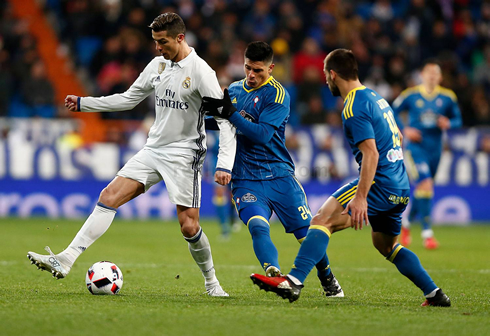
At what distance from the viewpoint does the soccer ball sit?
19.6 feet

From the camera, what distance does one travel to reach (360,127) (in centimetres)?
526

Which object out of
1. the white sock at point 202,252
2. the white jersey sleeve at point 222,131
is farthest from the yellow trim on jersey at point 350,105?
the white sock at point 202,252

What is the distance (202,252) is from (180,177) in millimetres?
688

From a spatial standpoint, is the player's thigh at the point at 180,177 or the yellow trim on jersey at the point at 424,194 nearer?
the player's thigh at the point at 180,177

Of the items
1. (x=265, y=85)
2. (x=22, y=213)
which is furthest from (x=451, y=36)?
(x=265, y=85)

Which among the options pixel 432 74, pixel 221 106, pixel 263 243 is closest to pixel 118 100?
pixel 221 106

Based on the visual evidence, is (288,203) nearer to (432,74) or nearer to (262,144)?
(262,144)

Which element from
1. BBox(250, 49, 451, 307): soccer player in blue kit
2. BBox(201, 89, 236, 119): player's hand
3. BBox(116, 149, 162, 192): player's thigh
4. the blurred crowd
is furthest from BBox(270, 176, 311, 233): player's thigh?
the blurred crowd

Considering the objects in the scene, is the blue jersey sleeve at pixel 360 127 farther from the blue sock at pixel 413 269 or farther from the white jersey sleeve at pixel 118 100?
the white jersey sleeve at pixel 118 100

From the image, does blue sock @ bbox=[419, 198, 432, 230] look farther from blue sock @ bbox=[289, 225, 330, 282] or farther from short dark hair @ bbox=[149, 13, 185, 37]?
short dark hair @ bbox=[149, 13, 185, 37]

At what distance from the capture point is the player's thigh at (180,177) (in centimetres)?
602

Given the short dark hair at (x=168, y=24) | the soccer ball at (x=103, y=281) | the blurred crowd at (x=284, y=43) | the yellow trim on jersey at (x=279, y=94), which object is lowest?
the soccer ball at (x=103, y=281)

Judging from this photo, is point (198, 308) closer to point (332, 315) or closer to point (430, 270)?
point (332, 315)

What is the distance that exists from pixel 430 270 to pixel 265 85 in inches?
138
